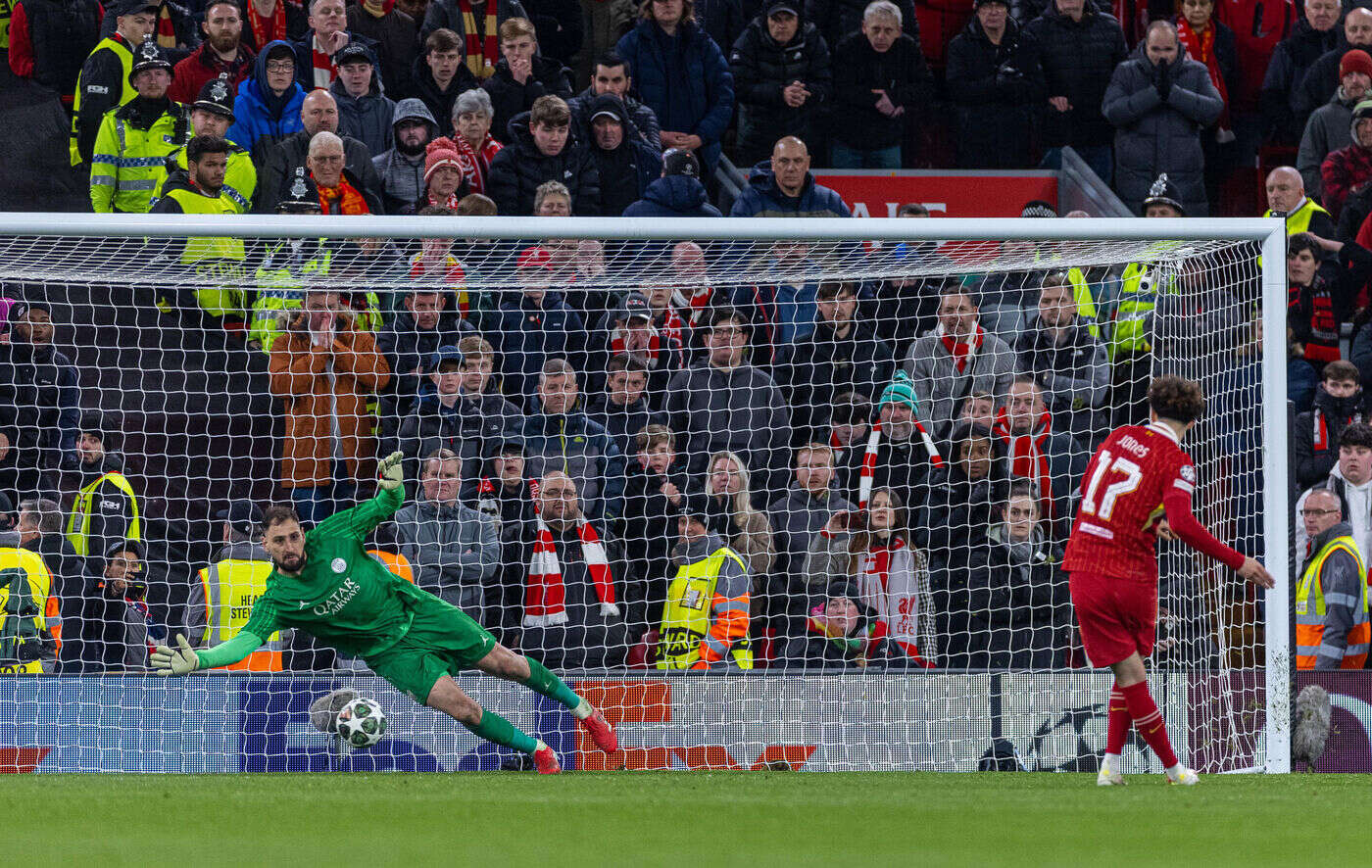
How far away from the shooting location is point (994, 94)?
42.2 ft

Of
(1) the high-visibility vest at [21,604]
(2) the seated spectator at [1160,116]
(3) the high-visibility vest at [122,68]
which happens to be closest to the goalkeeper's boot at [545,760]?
(1) the high-visibility vest at [21,604]

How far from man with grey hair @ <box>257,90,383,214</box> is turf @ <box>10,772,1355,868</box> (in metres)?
4.16

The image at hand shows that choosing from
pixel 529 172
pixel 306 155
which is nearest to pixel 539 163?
pixel 529 172

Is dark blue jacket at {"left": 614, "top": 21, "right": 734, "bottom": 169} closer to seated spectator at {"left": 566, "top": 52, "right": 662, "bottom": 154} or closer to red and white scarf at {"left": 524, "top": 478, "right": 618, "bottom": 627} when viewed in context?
seated spectator at {"left": 566, "top": 52, "right": 662, "bottom": 154}

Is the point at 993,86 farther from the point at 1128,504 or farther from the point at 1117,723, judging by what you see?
the point at 1117,723

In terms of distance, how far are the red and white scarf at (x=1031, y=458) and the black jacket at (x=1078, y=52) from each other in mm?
3887

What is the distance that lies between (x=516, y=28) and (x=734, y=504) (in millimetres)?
3840

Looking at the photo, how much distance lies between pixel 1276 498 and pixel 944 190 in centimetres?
490

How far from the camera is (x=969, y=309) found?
1038 cm

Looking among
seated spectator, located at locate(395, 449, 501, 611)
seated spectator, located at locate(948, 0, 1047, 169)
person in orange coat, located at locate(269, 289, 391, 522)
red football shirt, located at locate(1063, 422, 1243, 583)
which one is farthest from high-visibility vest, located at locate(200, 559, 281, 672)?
seated spectator, located at locate(948, 0, 1047, 169)

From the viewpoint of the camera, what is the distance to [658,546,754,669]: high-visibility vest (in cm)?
956

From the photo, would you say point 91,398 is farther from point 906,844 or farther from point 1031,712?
point 906,844

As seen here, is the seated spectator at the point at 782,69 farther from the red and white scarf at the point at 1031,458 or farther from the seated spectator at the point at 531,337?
the red and white scarf at the point at 1031,458

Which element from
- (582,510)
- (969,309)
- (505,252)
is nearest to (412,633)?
(582,510)
